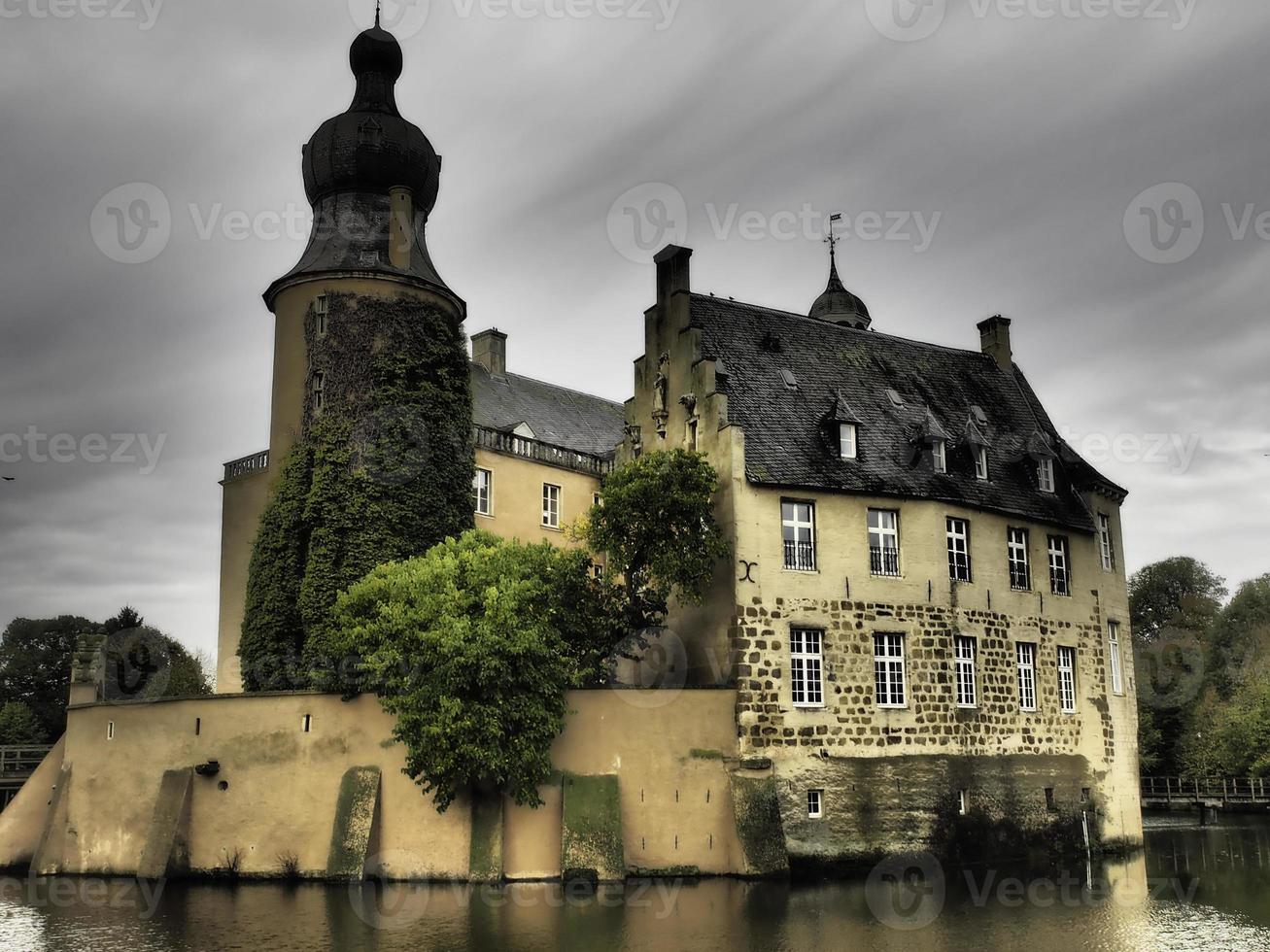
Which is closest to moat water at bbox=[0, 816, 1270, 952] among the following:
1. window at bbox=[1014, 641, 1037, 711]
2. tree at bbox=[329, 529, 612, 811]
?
tree at bbox=[329, 529, 612, 811]

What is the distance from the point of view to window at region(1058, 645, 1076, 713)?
113ft

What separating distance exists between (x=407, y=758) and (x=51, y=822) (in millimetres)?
10794

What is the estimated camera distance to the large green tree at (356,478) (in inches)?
1275

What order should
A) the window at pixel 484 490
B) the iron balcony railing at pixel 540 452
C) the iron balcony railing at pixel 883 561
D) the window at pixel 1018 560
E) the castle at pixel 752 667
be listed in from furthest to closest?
the iron balcony railing at pixel 540 452, the window at pixel 484 490, the window at pixel 1018 560, the iron balcony railing at pixel 883 561, the castle at pixel 752 667

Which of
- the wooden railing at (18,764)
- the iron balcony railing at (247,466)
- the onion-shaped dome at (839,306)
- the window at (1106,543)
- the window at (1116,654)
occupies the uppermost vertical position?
the onion-shaped dome at (839,306)

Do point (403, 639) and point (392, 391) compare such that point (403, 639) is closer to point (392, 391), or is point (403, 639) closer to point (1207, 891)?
point (392, 391)

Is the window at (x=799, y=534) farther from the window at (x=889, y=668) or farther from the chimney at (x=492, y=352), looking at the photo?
the chimney at (x=492, y=352)

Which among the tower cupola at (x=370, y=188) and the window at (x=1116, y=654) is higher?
the tower cupola at (x=370, y=188)

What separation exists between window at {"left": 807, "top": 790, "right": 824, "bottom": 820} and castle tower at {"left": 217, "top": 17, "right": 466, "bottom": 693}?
16.2 meters

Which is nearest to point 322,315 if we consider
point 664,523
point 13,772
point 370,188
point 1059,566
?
point 370,188

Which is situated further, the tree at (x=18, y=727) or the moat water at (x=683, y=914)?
the tree at (x=18, y=727)

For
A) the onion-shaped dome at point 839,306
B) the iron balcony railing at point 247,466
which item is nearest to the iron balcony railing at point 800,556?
the iron balcony railing at point 247,466

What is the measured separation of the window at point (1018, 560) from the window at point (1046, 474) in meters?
2.12

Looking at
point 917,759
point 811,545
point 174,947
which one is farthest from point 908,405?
point 174,947
